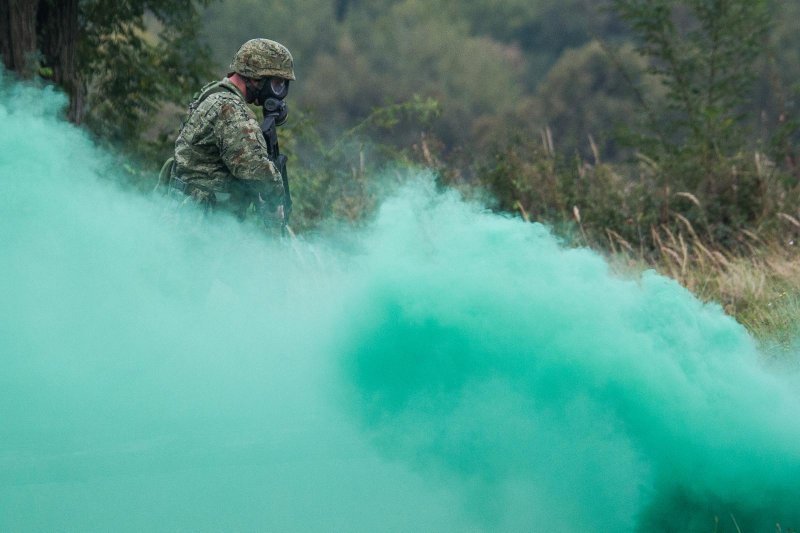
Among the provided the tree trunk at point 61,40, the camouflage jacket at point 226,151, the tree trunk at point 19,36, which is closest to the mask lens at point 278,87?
the camouflage jacket at point 226,151

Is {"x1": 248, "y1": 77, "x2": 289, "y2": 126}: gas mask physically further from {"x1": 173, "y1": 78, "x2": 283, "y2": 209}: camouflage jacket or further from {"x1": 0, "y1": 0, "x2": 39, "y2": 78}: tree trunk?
{"x1": 0, "y1": 0, "x2": 39, "y2": 78}: tree trunk

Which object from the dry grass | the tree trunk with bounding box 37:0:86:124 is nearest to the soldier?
the dry grass

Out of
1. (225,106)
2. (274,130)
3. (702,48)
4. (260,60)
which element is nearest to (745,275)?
(274,130)

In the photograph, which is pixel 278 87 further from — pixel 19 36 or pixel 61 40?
pixel 61 40

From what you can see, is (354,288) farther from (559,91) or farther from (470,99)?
(470,99)

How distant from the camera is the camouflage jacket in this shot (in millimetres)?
6141

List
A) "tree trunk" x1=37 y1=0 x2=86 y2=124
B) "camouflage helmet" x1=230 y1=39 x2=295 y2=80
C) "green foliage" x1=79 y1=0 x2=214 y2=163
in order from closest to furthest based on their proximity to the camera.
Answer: "camouflage helmet" x1=230 y1=39 x2=295 y2=80 < "tree trunk" x1=37 y1=0 x2=86 y2=124 < "green foliage" x1=79 y1=0 x2=214 y2=163

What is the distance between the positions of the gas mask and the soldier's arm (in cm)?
26

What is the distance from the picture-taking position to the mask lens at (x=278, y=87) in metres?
6.43

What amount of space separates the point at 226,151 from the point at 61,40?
5.10 m

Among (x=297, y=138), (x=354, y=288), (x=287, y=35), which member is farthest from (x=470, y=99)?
(x=354, y=288)

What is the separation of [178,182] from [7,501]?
2.35 m

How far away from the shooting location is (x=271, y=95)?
6469 millimetres

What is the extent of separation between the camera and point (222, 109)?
6.16m
